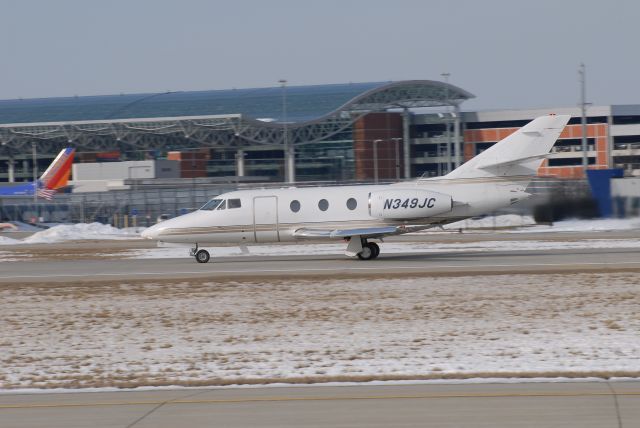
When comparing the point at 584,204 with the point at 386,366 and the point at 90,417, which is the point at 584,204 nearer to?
the point at 386,366

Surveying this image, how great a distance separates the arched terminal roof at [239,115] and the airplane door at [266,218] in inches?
2591

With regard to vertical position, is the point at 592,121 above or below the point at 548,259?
above

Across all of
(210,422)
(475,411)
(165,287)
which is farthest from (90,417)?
(165,287)

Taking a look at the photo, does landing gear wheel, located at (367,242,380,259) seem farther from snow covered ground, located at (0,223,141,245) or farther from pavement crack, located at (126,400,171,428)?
snow covered ground, located at (0,223,141,245)

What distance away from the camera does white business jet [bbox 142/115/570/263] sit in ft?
97.4

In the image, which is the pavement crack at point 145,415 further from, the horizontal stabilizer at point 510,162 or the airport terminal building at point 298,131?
the airport terminal building at point 298,131

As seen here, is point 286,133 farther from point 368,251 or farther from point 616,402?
point 616,402

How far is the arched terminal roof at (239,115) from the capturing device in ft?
326

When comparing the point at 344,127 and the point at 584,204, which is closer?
the point at 584,204

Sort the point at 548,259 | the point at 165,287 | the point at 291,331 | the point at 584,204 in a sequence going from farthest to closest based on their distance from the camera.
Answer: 1. the point at 584,204
2. the point at 548,259
3. the point at 165,287
4. the point at 291,331

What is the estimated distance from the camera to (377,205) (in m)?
29.8

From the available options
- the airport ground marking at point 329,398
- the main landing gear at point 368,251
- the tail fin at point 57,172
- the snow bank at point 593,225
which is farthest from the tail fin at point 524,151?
the tail fin at point 57,172

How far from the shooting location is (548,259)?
1156 inches

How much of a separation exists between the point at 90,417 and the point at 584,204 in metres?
41.7
